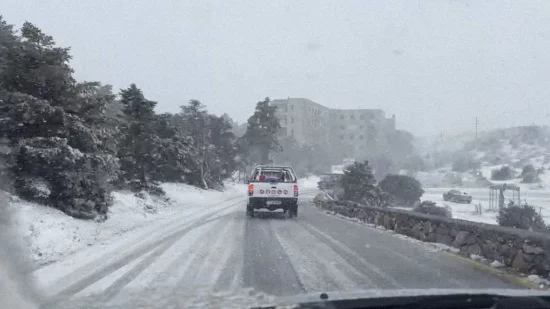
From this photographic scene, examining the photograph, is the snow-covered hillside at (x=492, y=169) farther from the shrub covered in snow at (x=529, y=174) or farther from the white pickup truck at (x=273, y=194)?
the white pickup truck at (x=273, y=194)

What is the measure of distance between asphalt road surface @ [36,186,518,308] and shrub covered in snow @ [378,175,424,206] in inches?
532

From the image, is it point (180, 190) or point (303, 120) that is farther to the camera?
point (303, 120)

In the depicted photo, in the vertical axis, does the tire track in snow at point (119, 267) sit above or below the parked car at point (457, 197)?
below

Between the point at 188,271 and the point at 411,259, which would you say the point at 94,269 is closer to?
the point at 188,271

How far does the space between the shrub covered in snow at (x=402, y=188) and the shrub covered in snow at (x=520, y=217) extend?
451 inches

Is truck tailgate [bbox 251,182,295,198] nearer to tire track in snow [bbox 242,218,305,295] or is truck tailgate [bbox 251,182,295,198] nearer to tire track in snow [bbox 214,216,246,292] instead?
tire track in snow [bbox 242,218,305,295]

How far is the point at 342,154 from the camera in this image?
150ft

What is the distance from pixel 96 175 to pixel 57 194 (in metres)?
1.69

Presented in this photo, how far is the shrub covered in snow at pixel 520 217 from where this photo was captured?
13.4 m

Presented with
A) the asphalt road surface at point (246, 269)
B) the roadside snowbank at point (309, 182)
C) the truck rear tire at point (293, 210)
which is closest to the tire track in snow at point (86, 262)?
the asphalt road surface at point (246, 269)

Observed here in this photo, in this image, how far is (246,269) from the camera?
8.52m

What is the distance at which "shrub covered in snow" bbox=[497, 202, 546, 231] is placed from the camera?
13427mm

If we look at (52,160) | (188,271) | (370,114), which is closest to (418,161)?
(370,114)

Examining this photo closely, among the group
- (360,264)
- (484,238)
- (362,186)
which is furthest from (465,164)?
(360,264)
